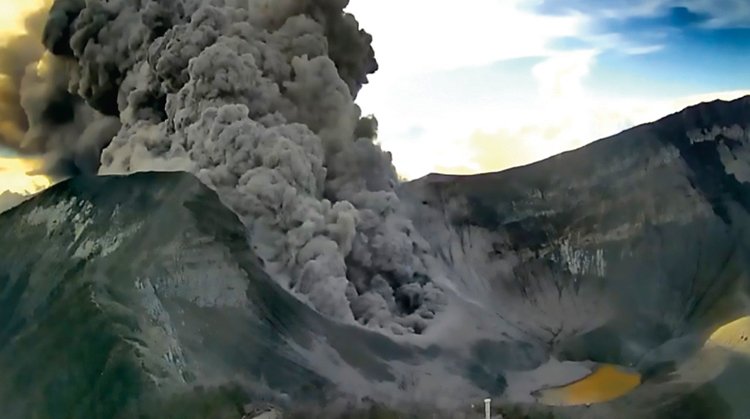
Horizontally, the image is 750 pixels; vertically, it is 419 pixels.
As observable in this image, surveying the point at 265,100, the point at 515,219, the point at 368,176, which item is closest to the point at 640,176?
the point at 515,219

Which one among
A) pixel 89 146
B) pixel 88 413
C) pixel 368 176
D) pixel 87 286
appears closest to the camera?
pixel 88 413

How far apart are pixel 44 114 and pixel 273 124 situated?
4773 mm

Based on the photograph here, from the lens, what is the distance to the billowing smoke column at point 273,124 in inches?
833

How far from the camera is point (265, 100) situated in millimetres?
22484

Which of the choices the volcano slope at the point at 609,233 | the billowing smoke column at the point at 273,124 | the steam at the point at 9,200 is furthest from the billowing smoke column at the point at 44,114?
the volcano slope at the point at 609,233

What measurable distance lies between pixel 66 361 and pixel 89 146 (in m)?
5.86

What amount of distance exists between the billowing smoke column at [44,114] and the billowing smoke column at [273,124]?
361 mm

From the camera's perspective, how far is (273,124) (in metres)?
22.5

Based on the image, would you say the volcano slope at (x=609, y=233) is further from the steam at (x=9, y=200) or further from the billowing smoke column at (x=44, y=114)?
the steam at (x=9, y=200)

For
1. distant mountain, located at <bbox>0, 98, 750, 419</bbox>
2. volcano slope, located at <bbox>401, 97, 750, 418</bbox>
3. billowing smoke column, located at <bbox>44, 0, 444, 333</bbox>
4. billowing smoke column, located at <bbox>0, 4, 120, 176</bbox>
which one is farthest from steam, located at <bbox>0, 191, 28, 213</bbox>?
→ volcano slope, located at <bbox>401, 97, 750, 418</bbox>

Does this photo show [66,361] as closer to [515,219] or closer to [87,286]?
[87,286]

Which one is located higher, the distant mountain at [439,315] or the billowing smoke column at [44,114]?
the billowing smoke column at [44,114]

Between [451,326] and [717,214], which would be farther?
[717,214]

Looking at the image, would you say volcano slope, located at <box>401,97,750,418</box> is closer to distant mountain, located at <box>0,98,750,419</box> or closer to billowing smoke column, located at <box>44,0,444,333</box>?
distant mountain, located at <box>0,98,750,419</box>
